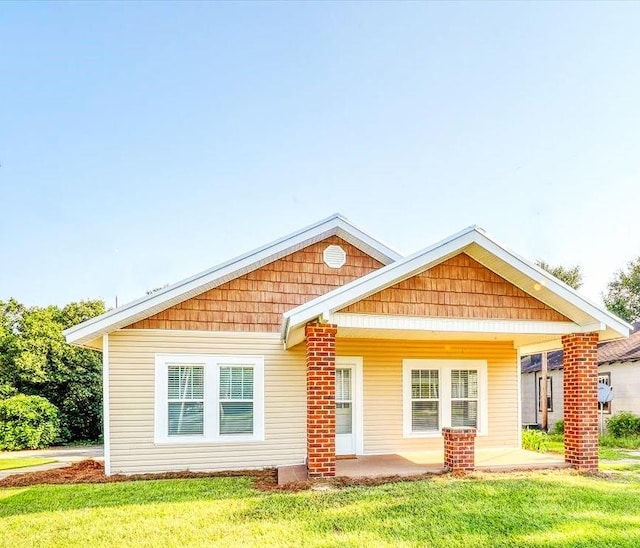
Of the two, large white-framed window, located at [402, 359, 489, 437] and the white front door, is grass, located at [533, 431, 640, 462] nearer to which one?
large white-framed window, located at [402, 359, 489, 437]

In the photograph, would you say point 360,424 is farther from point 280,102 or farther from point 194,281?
point 280,102

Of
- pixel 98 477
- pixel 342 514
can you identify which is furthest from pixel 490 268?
pixel 98 477

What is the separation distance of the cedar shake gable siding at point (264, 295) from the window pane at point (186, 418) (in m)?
1.51

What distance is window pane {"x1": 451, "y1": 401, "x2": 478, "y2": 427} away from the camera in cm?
1242

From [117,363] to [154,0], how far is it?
826 centimetres

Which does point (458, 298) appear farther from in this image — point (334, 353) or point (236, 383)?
point (236, 383)

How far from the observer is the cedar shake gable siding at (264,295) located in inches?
426

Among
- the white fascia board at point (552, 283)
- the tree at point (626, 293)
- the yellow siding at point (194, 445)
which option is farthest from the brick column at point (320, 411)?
the tree at point (626, 293)

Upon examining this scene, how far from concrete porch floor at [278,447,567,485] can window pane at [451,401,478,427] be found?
2.71 ft

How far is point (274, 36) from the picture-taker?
14.1m

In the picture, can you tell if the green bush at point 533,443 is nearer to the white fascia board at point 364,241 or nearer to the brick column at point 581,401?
the brick column at point 581,401

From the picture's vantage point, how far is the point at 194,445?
10586 millimetres

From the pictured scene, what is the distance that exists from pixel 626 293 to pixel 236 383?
133 feet

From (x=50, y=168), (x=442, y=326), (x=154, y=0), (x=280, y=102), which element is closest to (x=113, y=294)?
(x=50, y=168)
